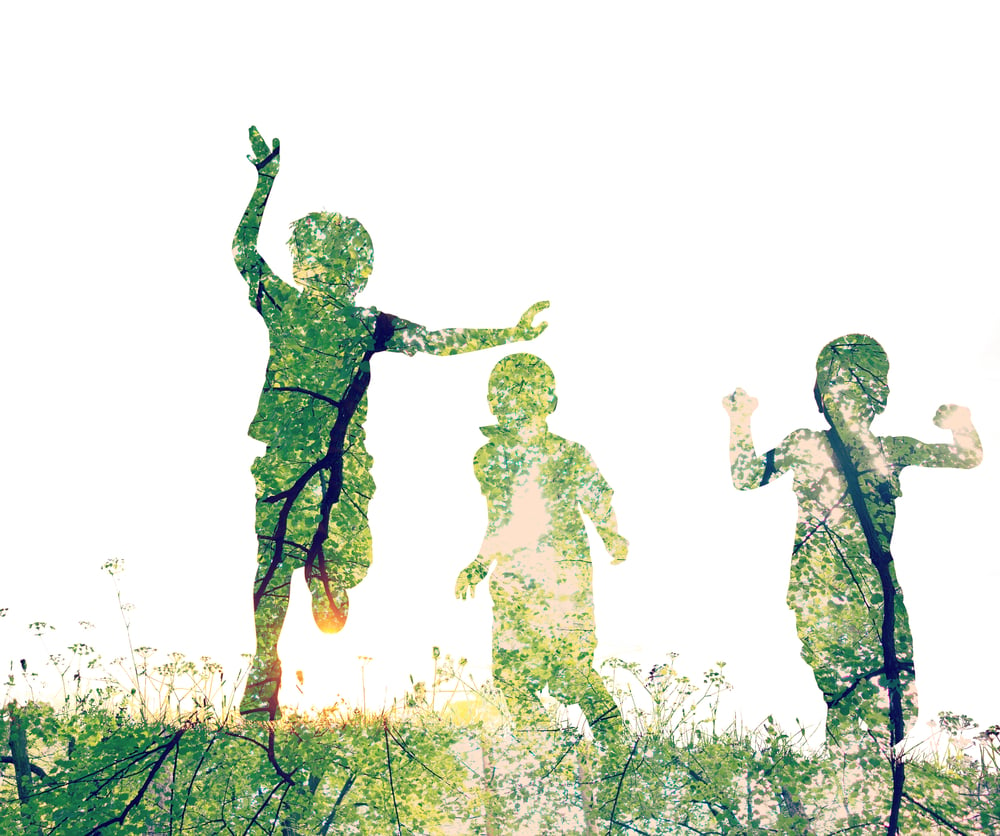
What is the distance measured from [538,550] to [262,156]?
3.45 meters

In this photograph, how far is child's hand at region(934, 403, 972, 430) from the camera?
5887mm

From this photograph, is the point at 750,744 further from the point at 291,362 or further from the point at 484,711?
the point at 291,362

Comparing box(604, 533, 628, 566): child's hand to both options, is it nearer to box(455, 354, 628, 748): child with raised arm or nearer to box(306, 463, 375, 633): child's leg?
box(455, 354, 628, 748): child with raised arm

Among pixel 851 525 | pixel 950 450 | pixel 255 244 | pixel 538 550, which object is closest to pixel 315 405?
pixel 255 244

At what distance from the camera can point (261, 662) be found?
5.37 meters

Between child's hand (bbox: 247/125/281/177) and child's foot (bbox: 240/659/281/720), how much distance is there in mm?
3426

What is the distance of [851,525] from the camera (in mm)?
5676

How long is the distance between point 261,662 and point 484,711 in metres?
1.53

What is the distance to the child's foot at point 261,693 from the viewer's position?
17.3 ft

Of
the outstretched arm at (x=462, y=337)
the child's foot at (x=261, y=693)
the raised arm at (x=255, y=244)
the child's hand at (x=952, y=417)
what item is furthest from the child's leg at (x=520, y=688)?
the child's hand at (x=952, y=417)

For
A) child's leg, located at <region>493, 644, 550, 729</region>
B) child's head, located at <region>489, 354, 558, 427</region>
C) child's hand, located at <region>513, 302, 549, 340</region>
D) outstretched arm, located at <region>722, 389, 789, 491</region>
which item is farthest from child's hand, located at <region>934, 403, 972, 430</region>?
child's leg, located at <region>493, 644, 550, 729</region>

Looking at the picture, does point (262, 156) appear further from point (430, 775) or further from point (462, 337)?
point (430, 775)

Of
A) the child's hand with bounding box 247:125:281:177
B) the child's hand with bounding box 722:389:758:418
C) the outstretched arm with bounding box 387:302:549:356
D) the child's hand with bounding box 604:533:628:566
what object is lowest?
the child's hand with bounding box 604:533:628:566

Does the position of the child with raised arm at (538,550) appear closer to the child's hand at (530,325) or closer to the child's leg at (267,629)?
the child's hand at (530,325)
